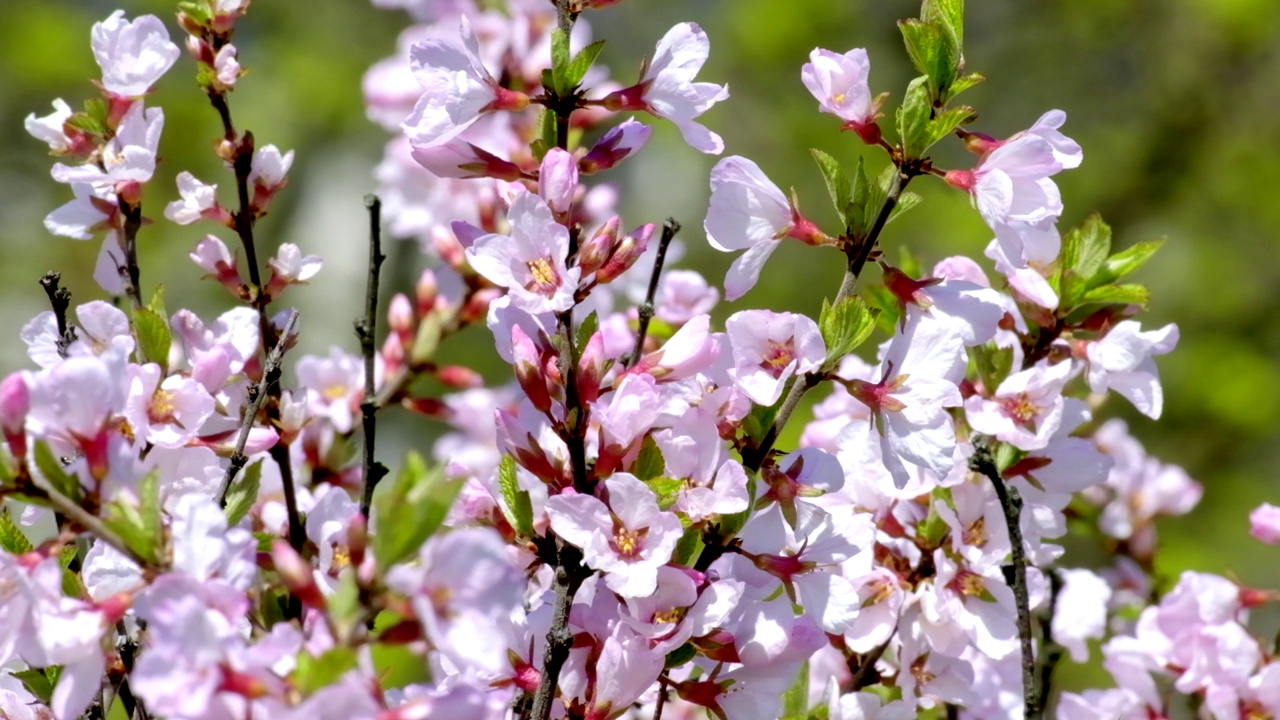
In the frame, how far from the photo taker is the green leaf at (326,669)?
1.53 feet

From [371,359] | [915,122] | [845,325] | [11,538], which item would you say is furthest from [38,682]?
[915,122]

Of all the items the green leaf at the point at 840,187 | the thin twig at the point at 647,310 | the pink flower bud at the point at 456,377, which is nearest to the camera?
the green leaf at the point at 840,187

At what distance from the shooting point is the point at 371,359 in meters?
0.91

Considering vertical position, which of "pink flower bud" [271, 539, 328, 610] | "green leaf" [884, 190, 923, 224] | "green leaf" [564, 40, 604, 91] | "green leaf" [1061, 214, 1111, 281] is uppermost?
"green leaf" [1061, 214, 1111, 281]

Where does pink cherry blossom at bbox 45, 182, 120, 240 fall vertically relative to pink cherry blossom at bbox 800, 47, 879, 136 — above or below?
below

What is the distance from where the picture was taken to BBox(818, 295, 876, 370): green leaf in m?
0.72

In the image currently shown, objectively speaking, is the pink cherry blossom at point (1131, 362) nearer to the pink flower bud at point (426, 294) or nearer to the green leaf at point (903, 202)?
the green leaf at point (903, 202)

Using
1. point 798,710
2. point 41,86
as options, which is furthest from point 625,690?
point 41,86

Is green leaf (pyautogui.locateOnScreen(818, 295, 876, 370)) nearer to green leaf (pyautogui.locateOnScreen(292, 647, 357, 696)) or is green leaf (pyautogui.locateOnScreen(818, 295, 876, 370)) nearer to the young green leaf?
green leaf (pyautogui.locateOnScreen(292, 647, 357, 696))

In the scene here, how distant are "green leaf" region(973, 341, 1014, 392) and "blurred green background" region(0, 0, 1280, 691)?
4563 millimetres

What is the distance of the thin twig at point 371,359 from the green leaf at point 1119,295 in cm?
55

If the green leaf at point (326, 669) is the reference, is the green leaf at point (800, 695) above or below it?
above

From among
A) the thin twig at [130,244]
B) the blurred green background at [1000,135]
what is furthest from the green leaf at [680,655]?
the blurred green background at [1000,135]

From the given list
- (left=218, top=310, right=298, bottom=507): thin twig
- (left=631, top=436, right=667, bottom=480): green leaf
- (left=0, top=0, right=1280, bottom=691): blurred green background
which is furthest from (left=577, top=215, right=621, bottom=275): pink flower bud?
(left=0, top=0, right=1280, bottom=691): blurred green background
